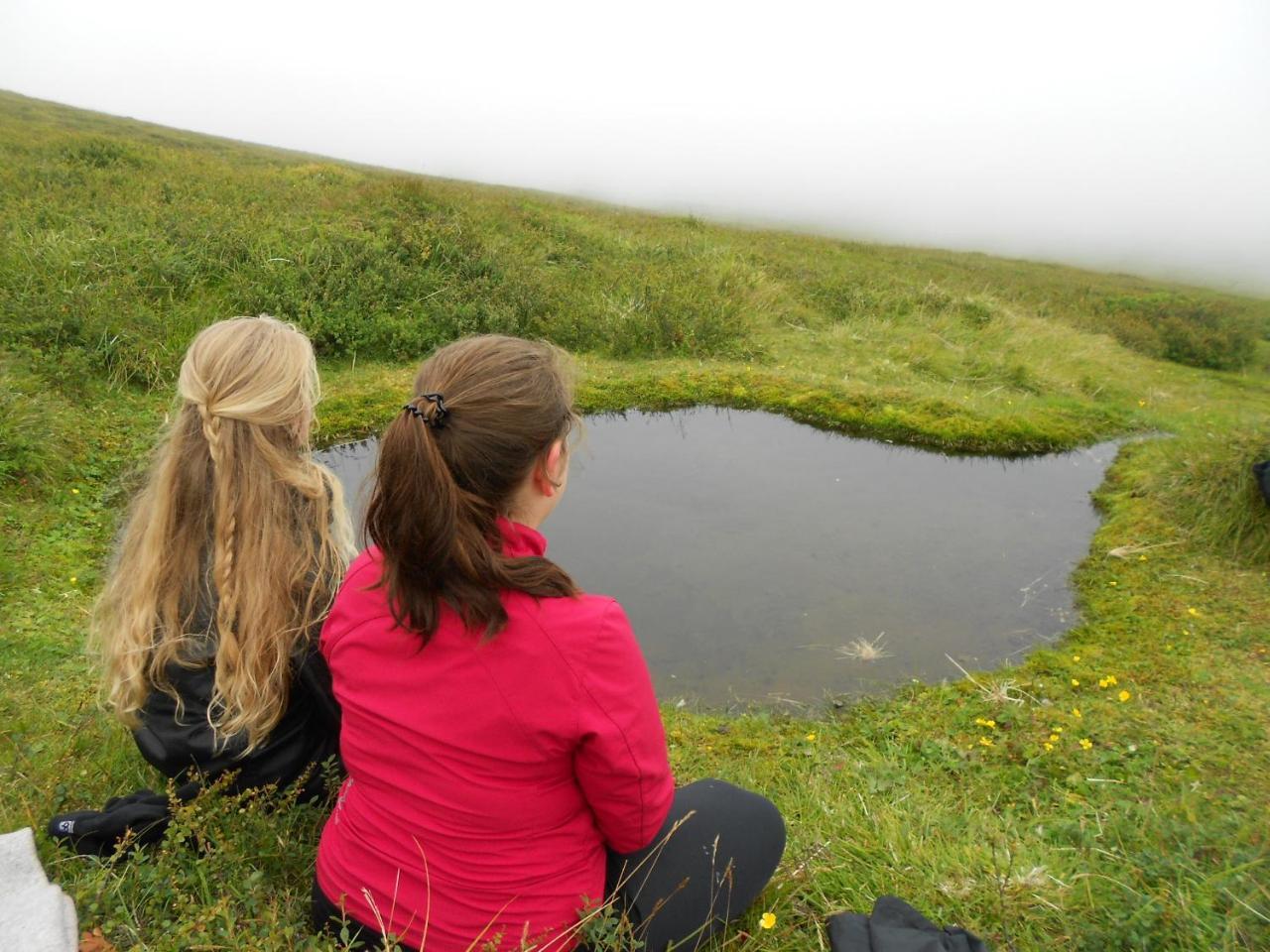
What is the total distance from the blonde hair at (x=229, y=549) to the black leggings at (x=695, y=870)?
30.1 inches

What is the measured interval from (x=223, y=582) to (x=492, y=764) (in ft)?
4.09

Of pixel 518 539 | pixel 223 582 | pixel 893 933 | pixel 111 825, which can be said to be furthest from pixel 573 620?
pixel 111 825

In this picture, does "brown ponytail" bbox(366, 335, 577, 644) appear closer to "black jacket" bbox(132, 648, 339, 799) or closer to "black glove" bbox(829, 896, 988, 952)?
"black jacket" bbox(132, 648, 339, 799)

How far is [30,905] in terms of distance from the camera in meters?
2.33

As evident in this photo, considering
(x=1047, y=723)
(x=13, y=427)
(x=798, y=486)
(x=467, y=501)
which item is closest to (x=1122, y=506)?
(x=798, y=486)

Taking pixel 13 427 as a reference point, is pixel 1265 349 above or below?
above

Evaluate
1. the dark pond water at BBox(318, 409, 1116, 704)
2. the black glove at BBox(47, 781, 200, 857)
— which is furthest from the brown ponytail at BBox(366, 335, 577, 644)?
the dark pond water at BBox(318, 409, 1116, 704)

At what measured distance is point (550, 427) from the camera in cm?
209

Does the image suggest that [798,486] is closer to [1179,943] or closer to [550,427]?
[1179,943]

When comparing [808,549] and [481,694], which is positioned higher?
[481,694]

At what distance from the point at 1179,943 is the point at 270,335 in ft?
12.9

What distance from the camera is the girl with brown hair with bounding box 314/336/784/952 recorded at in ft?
6.25

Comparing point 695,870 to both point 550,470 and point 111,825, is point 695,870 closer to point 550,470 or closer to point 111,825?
point 550,470

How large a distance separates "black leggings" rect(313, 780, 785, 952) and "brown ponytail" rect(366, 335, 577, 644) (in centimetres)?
109
